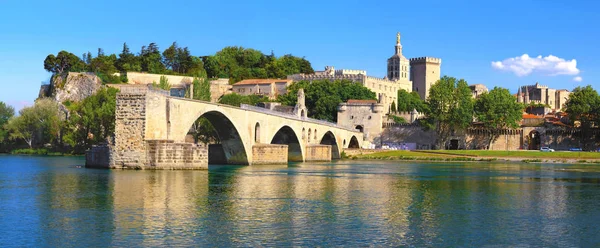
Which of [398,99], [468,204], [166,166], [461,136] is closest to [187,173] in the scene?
[166,166]

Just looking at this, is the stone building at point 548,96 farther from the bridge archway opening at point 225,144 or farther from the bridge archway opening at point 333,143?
the bridge archway opening at point 225,144

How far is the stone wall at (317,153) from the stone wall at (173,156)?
29.2 m

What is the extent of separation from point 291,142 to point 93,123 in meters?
21.4

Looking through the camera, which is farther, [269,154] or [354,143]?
[354,143]

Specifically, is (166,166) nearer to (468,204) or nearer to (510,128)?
(468,204)

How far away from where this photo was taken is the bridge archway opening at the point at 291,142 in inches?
2832

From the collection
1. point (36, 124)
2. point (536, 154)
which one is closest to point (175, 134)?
point (36, 124)

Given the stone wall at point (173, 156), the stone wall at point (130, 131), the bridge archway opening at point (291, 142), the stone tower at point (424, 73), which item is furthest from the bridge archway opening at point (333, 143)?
the stone tower at point (424, 73)

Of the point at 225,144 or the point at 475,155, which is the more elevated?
the point at 225,144

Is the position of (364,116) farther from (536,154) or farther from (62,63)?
(62,63)

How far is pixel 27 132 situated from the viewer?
85500 mm

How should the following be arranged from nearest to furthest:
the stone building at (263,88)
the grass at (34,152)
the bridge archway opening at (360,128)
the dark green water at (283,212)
Answer: the dark green water at (283,212) < the grass at (34,152) < the bridge archway opening at (360,128) < the stone building at (263,88)

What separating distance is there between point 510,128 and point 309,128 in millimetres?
37989

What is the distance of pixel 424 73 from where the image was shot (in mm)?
145500
